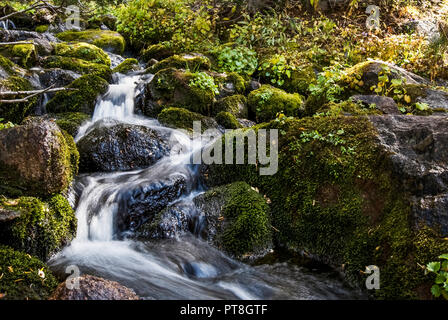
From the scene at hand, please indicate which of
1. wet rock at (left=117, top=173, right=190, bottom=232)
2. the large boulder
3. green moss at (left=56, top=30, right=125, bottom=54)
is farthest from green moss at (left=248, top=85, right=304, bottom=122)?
green moss at (left=56, top=30, right=125, bottom=54)

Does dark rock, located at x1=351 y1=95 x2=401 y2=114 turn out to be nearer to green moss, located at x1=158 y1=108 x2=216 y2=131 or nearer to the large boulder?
green moss, located at x1=158 y1=108 x2=216 y2=131

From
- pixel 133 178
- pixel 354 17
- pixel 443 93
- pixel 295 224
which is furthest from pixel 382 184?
pixel 354 17

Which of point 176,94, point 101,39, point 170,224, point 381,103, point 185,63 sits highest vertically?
point 101,39

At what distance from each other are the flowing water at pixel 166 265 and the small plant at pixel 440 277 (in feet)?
2.53

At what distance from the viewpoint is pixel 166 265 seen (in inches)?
147

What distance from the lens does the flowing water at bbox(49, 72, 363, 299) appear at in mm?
3297

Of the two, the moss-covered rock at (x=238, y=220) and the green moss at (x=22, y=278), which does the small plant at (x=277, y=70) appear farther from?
the green moss at (x=22, y=278)

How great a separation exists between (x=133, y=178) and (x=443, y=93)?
5.58 m

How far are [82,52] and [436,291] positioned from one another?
Result: 33.6 ft

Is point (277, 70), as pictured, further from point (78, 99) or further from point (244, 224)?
point (244, 224)

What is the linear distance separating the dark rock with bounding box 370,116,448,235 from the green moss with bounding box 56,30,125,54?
34.0ft

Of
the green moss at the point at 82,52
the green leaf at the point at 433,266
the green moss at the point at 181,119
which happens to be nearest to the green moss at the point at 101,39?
the green moss at the point at 82,52

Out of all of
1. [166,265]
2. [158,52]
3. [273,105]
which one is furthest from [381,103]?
[158,52]
